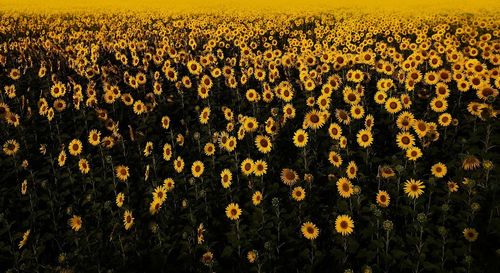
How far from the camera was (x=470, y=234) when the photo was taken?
5309 millimetres

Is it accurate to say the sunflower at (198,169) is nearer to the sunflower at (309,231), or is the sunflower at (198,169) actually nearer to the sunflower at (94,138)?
the sunflower at (94,138)

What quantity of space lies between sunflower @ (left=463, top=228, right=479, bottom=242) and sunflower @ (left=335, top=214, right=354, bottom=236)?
1.35 meters

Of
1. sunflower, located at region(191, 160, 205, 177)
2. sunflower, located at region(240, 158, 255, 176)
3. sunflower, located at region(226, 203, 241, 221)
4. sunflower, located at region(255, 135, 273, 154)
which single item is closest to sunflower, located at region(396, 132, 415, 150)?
sunflower, located at region(255, 135, 273, 154)

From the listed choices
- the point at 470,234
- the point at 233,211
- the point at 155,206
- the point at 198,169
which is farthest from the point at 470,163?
the point at 155,206

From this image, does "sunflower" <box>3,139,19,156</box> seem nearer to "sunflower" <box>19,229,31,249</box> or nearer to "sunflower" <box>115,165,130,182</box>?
"sunflower" <box>115,165,130,182</box>

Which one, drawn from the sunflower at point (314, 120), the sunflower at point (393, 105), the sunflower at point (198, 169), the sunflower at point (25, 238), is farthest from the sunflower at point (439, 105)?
the sunflower at point (25, 238)

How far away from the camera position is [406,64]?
10.5 m

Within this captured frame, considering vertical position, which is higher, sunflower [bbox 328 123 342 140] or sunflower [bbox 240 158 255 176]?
sunflower [bbox 328 123 342 140]

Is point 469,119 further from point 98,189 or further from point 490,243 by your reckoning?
point 98,189

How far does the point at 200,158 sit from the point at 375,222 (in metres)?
3.66

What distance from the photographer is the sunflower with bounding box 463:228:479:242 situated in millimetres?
5262

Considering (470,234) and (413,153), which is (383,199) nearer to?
(470,234)

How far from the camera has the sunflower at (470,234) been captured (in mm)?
5262

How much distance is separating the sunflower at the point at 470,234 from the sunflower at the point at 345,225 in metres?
1.35
